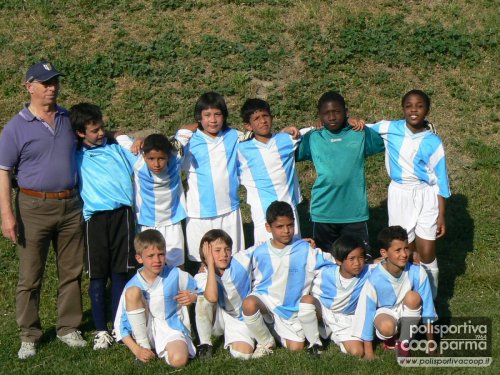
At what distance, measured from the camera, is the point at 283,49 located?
1064 centimetres

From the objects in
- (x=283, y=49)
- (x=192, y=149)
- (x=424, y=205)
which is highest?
(x=283, y=49)

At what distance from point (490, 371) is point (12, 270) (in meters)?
4.34

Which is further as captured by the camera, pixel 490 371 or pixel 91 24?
pixel 91 24

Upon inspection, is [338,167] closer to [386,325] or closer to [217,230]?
[217,230]

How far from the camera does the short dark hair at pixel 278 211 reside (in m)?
6.43

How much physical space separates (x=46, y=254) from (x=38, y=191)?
0.52 meters

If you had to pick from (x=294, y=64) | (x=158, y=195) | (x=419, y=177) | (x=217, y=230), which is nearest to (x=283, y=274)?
(x=217, y=230)

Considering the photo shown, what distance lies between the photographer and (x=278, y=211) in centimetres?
643

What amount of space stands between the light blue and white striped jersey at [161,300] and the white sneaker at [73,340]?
1.36 ft

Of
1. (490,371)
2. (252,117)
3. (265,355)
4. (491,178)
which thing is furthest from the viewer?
(491,178)

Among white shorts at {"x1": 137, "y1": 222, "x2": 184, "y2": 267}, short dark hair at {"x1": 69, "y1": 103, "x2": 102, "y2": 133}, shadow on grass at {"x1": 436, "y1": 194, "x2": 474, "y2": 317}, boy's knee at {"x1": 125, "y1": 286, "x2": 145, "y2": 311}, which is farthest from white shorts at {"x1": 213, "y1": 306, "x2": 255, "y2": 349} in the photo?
shadow on grass at {"x1": 436, "y1": 194, "x2": 474, "y2": 317}

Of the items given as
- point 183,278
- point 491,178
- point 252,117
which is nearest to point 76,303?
point 183,278

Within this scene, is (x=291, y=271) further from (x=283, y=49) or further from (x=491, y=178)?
(x=283, y=49)

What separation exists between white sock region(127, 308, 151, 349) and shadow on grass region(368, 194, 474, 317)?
2.62 m
